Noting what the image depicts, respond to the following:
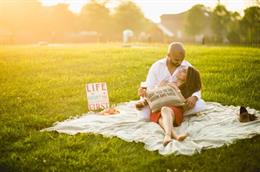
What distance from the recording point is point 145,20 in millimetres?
46438

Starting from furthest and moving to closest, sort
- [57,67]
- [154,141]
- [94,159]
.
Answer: [57,67] < [154,141] < [94,159]

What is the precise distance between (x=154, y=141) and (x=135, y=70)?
5731mm

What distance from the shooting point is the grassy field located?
4.63 m

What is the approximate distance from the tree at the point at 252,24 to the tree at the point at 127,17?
29.0 m

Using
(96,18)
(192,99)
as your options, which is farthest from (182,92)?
(96,18)

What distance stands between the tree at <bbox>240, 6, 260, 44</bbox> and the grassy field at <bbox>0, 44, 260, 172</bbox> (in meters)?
0.65

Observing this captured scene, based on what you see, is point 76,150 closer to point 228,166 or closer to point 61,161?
point 61,161

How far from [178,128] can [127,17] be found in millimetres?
36857

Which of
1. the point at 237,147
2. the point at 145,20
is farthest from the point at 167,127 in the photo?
the point at 145,20

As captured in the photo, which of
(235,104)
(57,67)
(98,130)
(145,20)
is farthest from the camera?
(145,20)

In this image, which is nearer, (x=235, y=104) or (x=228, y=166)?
(x=228, y=166)

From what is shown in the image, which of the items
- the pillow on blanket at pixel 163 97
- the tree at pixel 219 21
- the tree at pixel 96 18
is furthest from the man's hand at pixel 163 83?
the tree at pixel 96 18

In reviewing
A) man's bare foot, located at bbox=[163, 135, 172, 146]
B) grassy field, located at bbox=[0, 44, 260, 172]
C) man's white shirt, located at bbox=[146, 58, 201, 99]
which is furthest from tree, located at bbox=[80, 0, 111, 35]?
man's bare foot, located at bbox=[163, 135, 172, 146]

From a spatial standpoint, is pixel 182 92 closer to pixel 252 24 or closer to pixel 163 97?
pixel 163 97
